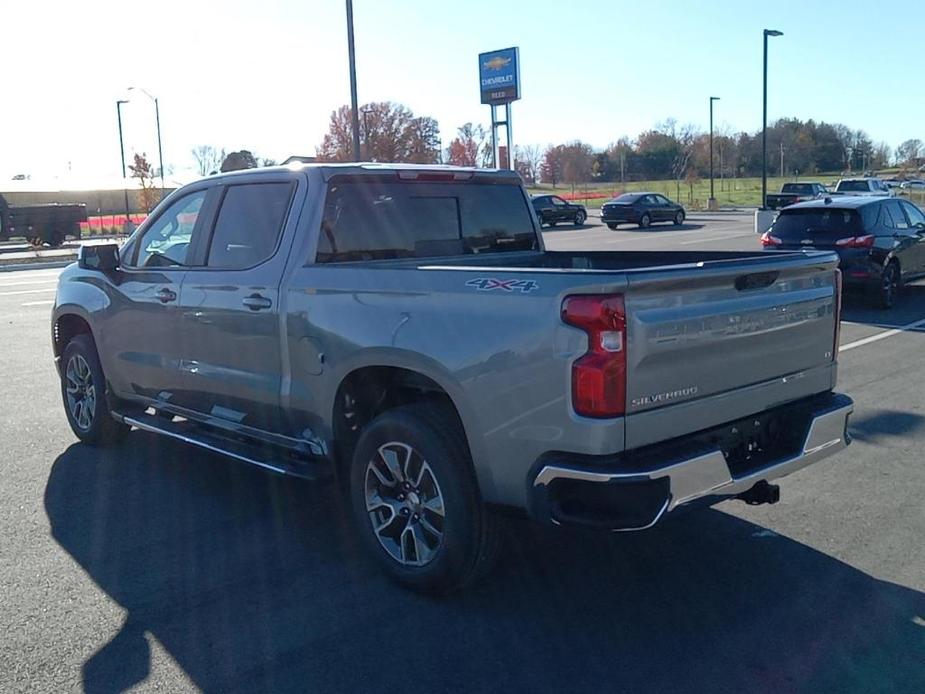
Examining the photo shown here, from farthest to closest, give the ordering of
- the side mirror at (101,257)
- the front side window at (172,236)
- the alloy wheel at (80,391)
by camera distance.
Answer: the alloy wheel at (80,391) < the side mirror at (101,257) < the front side window at (172,236)

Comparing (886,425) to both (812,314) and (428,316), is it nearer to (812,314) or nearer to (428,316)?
(812,314)

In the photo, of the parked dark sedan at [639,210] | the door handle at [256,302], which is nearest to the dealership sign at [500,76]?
the parked dark sedan at [639,210]

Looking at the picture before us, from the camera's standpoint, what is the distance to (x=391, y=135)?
8994 centimetres

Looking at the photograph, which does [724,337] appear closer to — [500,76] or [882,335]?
Answer: [882,335]

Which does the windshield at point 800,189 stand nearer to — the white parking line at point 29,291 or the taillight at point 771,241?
the taillight at point 771,241

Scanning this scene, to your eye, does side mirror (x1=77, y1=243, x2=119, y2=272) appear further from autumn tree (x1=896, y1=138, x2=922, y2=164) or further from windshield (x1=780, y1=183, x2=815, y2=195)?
autumn tree (x1=896, y1=138, x2=922, y2=164)

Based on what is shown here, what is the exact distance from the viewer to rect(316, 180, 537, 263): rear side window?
17.3ft

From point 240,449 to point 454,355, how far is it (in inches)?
75.1

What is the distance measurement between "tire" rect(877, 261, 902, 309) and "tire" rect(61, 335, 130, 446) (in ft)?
35.6

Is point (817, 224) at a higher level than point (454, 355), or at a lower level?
higher

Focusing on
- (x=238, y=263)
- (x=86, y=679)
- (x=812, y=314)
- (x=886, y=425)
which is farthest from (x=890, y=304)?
(x=86, y=679)

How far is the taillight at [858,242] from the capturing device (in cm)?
1348

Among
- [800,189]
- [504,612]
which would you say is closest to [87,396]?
[504,612]

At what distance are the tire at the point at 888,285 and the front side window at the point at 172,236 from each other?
10.8 m
